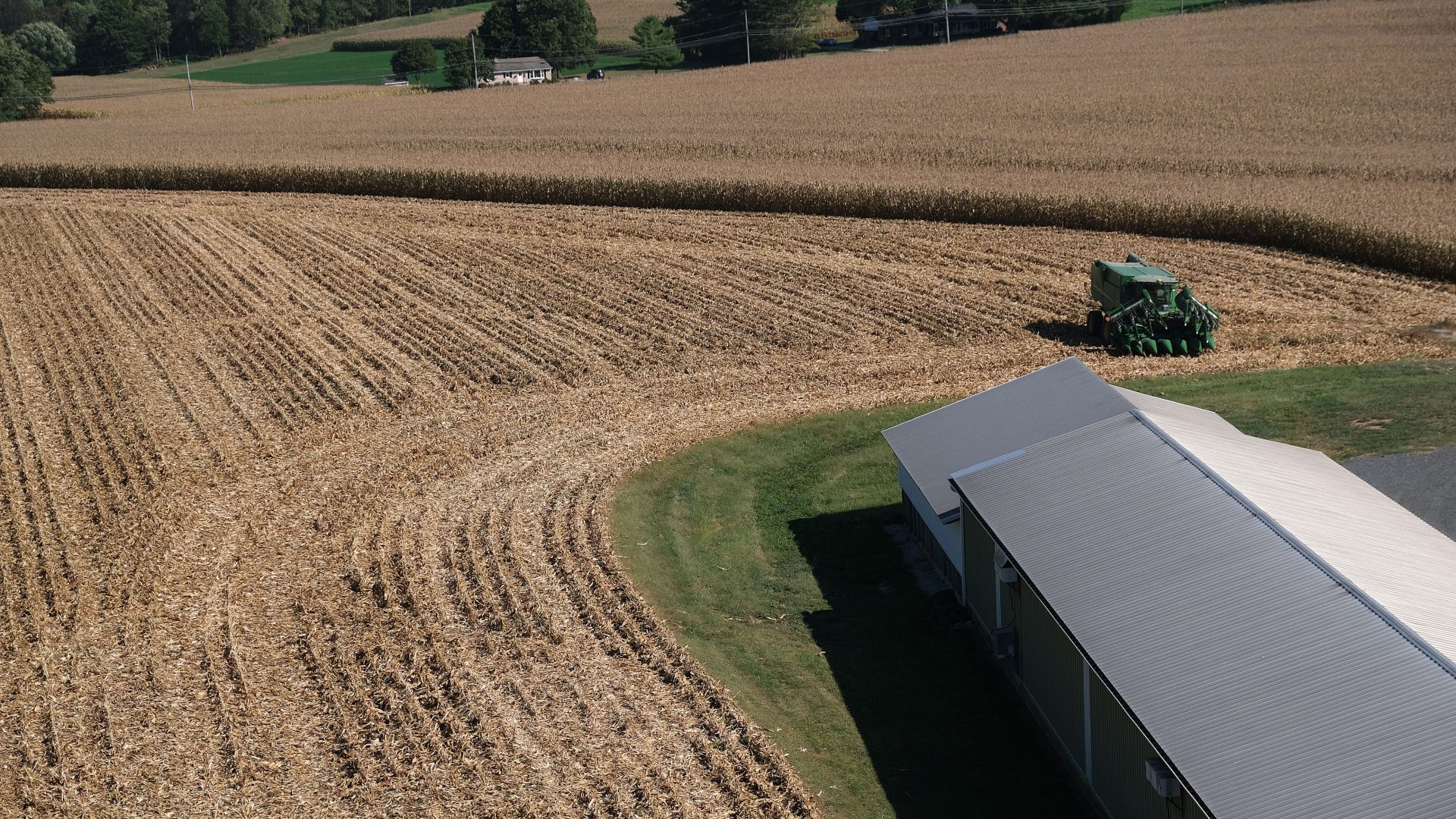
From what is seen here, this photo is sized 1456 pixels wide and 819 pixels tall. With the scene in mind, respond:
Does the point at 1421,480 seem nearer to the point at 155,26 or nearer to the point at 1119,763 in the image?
the point at 1119,763

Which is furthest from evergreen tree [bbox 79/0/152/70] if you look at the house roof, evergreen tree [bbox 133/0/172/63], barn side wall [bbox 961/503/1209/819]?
barn side wall [bbox 961/503/1209/819]

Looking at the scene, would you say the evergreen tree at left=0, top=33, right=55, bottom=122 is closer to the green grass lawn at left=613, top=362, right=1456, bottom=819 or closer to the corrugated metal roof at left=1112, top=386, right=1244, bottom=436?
the green grass lawn at left=613, top=362, right=1456, bottom=819

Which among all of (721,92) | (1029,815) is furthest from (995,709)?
(721,92)

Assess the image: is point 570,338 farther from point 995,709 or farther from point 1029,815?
point 1029,815

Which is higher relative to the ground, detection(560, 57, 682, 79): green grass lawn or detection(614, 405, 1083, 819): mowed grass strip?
detection(560, 57, 682, 79): green grass lawn

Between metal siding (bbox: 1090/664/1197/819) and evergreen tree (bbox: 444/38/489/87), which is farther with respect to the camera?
evergreen tree (bbox: 444/38/489/87)

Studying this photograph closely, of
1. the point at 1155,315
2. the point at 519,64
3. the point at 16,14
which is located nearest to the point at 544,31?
the point at 519,64
